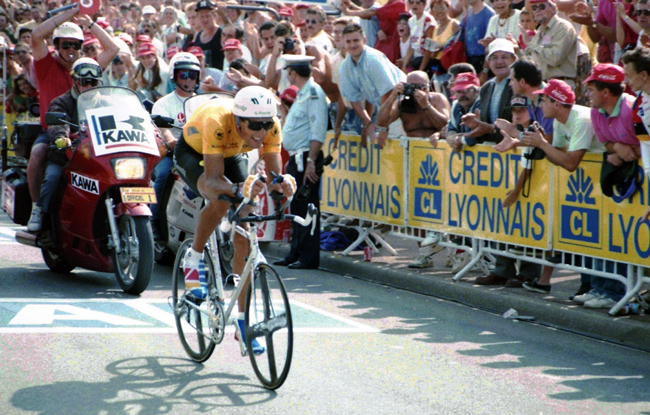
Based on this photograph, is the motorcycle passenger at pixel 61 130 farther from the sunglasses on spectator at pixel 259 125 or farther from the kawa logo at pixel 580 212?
the kawa logo at pixel 580 212

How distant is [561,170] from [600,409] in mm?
3378

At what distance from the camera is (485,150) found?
969 cm

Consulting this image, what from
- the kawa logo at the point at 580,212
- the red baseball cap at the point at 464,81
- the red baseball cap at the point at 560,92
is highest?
the red baseball cap at the point at 464,81

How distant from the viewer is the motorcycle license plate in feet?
29.0

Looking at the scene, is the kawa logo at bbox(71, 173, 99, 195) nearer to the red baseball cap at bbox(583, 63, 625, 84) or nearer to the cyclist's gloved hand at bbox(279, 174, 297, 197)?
the cyclist's gloved hand at bbox(279, 174, 297, 197)

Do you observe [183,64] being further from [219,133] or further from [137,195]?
[219,133]

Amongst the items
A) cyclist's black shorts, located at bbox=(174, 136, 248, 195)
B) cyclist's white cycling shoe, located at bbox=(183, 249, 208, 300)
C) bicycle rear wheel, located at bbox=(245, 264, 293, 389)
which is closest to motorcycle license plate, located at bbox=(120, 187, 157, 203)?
cyclist's black shorts, located at bbox=(174, 136, 248, 195)

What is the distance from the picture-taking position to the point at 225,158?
23.9 feet

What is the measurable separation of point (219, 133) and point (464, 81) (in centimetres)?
431

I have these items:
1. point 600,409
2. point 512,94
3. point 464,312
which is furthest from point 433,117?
point 600,409

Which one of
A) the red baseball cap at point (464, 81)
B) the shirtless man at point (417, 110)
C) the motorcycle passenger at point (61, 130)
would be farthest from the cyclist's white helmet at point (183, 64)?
the red baseball cap at point (464, 81)

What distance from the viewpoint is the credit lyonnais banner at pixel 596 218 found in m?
7.97

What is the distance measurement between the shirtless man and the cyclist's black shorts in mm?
3764

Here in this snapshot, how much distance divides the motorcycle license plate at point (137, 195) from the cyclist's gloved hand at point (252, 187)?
3.05m
